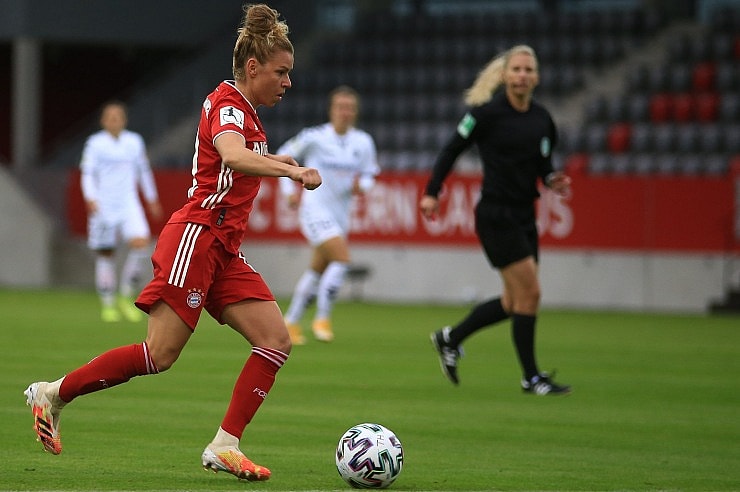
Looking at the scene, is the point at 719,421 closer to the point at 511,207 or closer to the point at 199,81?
the point at 511,207

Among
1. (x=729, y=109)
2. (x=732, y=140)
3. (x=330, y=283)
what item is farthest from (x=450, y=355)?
(x=729, y=109)

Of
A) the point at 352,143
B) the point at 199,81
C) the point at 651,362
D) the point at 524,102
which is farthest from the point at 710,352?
the point at 199,81

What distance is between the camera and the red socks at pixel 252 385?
23.2ft

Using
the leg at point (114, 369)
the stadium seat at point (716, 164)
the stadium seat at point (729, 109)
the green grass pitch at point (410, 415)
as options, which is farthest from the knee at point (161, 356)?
the stadium seat at point (729, 109)

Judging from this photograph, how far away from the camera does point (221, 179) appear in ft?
23.0

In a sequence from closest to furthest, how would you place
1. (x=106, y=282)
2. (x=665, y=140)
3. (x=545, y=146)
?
(x=545, y=146) → (x=106, y=282) → (x=665, y=140)

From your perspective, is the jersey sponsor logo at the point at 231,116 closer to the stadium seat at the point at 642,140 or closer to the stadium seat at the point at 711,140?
the stadium seat at the point at 711,140

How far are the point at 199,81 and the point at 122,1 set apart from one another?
2.31 m

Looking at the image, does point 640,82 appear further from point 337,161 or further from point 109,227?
point 337,161

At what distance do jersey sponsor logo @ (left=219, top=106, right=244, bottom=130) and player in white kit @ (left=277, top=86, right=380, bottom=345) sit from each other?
843 cm

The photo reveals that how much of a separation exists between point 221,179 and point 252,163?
38 centimetres

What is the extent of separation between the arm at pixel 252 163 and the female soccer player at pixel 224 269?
44 millimetres

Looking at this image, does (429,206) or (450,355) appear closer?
(429,206)

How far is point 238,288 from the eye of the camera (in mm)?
7160
